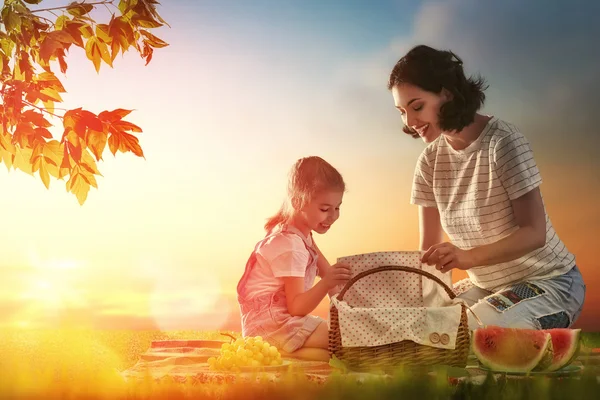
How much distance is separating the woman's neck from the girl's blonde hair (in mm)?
728

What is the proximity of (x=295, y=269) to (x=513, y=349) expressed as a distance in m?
1.29

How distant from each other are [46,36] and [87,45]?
0.23 metres

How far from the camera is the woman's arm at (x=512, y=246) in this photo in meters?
3.30

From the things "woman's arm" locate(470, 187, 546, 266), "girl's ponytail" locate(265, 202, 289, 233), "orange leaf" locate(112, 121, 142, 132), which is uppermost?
"orange leaf" locate(112, 121, 142, 132)

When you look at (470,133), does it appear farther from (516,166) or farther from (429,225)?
(429,225)

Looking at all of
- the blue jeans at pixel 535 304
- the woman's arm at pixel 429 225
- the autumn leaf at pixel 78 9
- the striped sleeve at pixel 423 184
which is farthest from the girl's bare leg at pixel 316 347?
the autumn leaf at pixel 78 9

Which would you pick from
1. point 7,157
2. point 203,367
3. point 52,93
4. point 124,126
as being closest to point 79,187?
point 124,126

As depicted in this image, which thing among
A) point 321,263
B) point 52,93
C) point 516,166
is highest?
point 52,93

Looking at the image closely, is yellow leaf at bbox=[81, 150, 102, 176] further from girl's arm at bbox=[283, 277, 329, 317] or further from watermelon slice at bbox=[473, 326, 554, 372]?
watermelon slice at bbox=[473, 326, 554, 372]

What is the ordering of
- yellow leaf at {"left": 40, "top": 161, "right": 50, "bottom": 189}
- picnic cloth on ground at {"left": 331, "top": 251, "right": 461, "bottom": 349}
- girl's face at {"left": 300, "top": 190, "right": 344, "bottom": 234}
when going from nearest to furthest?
yellow leaf at {"left": 40, "top": 161, "right": 50, "bottom": 189}
picnic cloth on ground at {"left": 331, "top": 251, "right": 461, "bottom": 349}
girl's face at {"left": 300, "top": 190, "right": 344, "bottom": 234}

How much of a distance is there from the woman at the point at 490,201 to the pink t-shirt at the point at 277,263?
0.92 m

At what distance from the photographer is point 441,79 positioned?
3.83 m

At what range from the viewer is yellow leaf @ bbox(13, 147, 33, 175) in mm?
2953

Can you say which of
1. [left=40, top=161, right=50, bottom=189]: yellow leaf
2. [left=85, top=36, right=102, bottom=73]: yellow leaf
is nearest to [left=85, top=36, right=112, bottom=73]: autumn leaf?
[left=85, top=36, right=102, bottom=73]: yellow leaf
